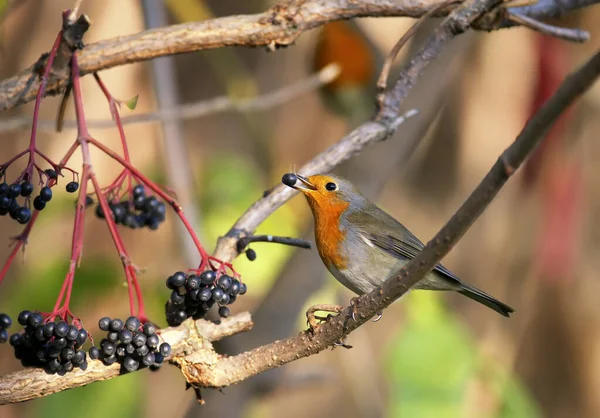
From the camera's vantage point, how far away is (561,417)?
482cm

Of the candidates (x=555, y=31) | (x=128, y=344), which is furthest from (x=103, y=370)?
(x=555, y=31)

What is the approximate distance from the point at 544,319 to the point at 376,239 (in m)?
2.62

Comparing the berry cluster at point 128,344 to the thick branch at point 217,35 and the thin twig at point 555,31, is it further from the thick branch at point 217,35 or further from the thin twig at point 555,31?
the thin twig at point 555,31

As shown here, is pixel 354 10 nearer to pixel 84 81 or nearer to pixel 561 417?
pixel 84 81

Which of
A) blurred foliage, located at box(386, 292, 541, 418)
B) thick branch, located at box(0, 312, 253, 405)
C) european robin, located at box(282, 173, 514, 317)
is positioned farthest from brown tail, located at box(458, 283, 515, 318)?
thick branch, located at box(0, 312, 253, 405)

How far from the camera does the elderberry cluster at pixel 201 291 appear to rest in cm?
158

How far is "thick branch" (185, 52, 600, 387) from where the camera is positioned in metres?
1.01

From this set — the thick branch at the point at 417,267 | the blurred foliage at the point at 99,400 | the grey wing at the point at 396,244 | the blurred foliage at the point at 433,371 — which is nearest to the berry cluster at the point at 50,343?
the thick branch at the point at 417,267

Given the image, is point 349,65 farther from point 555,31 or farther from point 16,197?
point 16,197

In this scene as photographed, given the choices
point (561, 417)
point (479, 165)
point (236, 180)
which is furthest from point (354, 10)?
point (561, 417)

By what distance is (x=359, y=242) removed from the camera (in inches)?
99.6

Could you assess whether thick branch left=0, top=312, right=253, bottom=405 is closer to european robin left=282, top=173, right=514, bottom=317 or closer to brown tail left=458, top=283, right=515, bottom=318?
european robin left=282, top=173, right=514, bottom=317

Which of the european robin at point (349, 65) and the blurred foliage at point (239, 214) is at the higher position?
the european robin at point (349, 65)

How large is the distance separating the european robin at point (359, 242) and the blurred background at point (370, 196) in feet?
2.26
